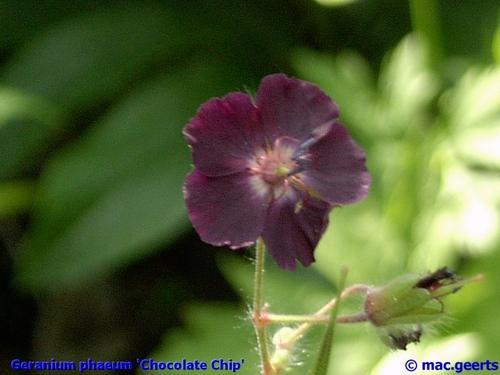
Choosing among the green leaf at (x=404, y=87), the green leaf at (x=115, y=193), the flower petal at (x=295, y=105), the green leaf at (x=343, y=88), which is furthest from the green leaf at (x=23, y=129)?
the flower petal at (x=295, y=105)

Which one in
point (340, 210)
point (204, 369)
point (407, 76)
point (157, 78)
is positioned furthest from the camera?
point (157, 78)

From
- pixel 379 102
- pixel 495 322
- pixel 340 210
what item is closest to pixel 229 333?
pixel 340 210

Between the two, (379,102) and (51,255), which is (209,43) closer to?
(379,102)

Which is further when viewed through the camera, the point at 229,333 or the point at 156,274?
the point at 156,274

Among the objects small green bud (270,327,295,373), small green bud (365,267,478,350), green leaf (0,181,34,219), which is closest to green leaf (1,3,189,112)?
green leaf (0,181,34,219)

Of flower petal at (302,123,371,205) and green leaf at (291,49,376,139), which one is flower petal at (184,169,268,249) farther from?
green leaf at (291,49,376,139)

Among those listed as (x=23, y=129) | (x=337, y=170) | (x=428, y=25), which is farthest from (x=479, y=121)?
(x=23, y=129)
